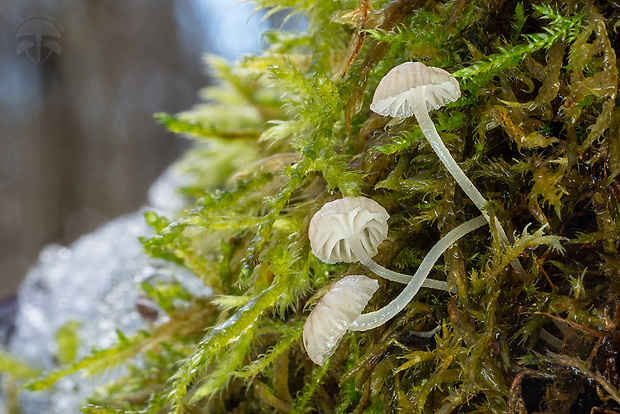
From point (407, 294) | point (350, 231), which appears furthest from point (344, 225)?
point (407, 294)

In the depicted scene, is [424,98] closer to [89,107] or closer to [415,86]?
[415,86]

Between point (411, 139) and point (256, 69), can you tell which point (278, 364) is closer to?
point (411, 139)

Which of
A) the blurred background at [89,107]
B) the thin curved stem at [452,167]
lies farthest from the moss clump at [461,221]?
the blurred background at [89,107]

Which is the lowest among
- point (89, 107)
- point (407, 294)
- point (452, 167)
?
point (407, 294)

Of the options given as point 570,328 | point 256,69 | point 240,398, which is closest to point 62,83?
point 256,69

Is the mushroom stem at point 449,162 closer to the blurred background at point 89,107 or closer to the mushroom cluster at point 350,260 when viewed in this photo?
the mushroom cluster at point 350,260

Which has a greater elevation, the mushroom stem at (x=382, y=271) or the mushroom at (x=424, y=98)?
the mushroom at (x=424, y=98)
